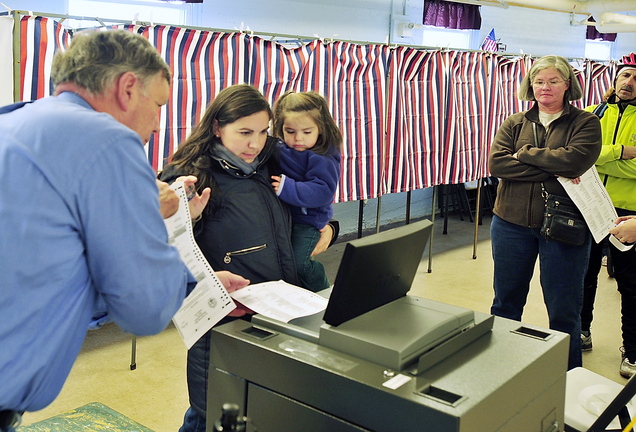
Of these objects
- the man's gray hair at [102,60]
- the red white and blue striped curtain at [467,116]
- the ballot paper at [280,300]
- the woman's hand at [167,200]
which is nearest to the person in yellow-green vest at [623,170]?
the red white and blue striped curtain at [467,116]

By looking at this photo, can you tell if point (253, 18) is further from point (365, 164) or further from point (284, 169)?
point (284, 169)

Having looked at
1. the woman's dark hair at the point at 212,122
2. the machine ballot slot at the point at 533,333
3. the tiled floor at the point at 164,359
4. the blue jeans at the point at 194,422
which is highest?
the woman's dark hair at the point at 212,122

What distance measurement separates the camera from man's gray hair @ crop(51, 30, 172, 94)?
121 cm

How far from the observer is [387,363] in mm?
1015

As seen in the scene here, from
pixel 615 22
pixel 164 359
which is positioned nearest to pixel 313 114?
pixel 164 359

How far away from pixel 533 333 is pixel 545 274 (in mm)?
1742

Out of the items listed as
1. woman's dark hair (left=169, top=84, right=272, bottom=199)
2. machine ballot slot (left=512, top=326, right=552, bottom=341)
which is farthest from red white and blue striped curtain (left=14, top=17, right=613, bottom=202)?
machine ballot slot (left=512, top=326, right=552, bottom=341)

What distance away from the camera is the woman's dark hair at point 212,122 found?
181 cm

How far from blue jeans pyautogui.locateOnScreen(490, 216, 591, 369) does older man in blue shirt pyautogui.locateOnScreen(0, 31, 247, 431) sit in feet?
6.70

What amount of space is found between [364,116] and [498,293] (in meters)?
2.01

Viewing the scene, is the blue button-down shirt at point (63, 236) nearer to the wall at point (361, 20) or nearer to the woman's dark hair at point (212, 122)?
the woman's dark hair at point (212, 122)

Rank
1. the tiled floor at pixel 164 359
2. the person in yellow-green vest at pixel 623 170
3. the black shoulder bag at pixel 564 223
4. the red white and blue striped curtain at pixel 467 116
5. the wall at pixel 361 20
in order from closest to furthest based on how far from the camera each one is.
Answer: the black shoulder bag at pixel 564 223, the tiled floor at pixel 164 359, the person in yellow-green vest at pixel 623 170, the wall at pixel 361 20, the red white and blue striped curtain at pixel 467 116

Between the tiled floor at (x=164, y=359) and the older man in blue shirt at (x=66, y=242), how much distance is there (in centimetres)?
174

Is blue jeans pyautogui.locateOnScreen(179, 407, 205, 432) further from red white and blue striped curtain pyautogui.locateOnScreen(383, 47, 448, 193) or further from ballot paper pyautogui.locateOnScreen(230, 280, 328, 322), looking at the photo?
red white and blue striped curtain pyautogui.locateOnScreen(383, 47, 448, 193)
